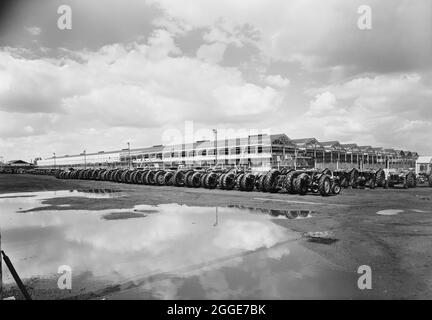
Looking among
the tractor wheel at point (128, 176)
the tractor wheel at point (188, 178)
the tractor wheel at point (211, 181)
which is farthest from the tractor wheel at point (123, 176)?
the tractor wheel at point (211, 181)

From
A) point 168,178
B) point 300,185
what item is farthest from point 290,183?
point 168,178

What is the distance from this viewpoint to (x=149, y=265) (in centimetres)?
570

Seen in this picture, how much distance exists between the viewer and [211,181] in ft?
84.1

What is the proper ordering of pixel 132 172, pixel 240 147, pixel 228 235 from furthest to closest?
pixel 240 147 → pixel 132 172 → pixel 228 235

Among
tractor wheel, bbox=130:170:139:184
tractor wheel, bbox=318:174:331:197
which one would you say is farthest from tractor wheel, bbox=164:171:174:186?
tractor wheel, bbox=318:174:331:197

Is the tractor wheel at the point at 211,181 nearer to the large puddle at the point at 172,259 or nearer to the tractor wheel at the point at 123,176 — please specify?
the large puddle at the point at 172,259

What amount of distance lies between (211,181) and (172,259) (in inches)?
773

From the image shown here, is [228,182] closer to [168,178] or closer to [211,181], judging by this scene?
[211,181]

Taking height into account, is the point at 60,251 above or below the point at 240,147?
below

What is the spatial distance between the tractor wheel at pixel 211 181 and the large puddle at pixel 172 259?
1486 centimetres
